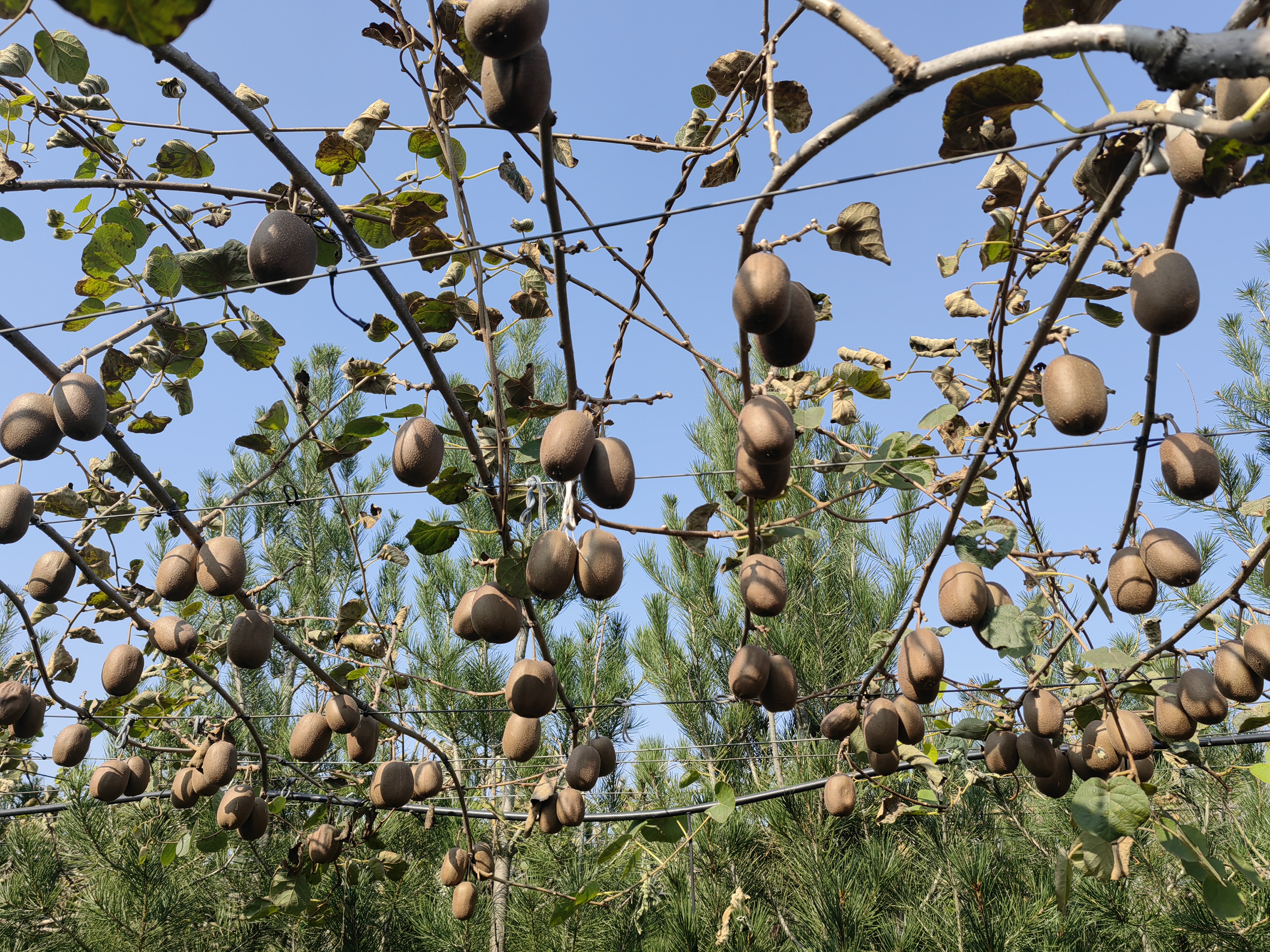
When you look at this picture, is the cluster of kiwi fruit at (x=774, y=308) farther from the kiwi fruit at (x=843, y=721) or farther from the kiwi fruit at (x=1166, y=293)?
the kiwi fruit at (x=843, y=721)

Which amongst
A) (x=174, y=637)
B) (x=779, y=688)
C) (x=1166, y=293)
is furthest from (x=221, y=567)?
(x=1166, y=293)

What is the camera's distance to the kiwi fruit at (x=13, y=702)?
1962 mm

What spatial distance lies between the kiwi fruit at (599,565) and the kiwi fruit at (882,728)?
71 centimetres

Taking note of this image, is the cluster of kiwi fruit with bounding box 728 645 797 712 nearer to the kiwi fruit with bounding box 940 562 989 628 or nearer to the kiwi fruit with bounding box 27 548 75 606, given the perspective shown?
the kiwi fruit with bounding box 940 562 989 628

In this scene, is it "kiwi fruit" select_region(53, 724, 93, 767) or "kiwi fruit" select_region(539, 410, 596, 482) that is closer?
"kiwi fruit" select_region(539, 410, 596, 482)

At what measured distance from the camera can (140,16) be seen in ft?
1.63

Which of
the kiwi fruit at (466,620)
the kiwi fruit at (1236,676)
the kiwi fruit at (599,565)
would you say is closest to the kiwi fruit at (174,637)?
the kiwi fruit at (466,620)

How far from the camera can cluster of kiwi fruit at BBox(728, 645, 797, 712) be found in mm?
1570

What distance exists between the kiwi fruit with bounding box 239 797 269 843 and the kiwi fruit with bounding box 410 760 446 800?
0.40 m

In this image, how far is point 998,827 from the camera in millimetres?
4918

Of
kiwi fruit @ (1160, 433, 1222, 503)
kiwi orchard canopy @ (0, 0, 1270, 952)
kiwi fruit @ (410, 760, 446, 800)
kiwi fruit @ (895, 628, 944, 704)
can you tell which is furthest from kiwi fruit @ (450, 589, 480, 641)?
kiwi fruit @ (1160, 433, 1222, 503)

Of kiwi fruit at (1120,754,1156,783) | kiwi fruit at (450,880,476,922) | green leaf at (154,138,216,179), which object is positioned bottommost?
kiwi fruit at (450,880,476,922)

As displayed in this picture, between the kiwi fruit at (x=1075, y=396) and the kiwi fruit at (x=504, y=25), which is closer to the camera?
the kiwi fruit at (x=504, y=25)

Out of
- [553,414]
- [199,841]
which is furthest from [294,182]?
[199,841]
